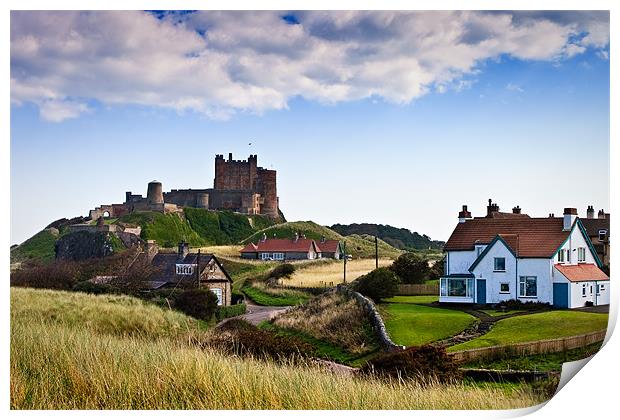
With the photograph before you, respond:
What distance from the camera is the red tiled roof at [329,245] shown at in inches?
336

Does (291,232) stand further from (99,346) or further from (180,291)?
(99,346)

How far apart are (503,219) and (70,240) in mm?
4897

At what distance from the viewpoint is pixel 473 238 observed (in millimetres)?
7930

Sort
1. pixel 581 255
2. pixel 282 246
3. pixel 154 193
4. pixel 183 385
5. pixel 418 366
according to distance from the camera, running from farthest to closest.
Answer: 1. pixel 282 246
2. pixel 154 193
3. pixel 581 255
4. pixel 418 366
5. pixel 183 385

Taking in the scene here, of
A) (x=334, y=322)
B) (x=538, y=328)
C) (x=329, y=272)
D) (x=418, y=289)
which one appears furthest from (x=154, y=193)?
(x=538, y=328)

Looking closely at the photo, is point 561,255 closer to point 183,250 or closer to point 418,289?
point 418,289

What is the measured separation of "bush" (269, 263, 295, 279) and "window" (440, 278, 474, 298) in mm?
1904

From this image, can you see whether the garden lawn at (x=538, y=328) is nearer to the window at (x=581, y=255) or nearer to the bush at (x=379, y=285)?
the window at (x=581, y=255)

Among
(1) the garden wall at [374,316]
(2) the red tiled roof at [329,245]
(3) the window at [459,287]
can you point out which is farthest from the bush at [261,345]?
(3) the window at [459,287]

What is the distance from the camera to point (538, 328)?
703 centimetres

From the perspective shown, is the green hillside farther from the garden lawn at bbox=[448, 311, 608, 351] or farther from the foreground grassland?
the garden lawn at bbox=[448, 311, 608, 351]

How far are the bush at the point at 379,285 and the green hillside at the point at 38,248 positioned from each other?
3553mm

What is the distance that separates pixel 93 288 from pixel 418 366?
386cm
